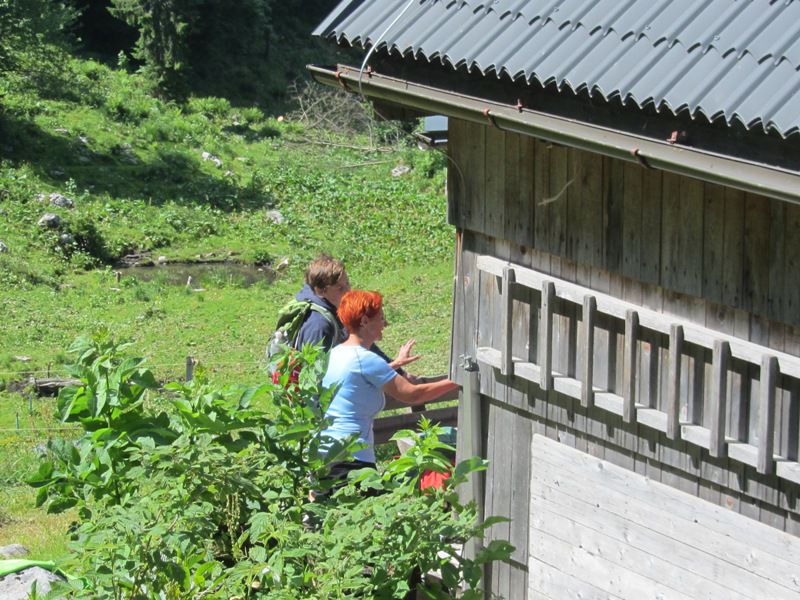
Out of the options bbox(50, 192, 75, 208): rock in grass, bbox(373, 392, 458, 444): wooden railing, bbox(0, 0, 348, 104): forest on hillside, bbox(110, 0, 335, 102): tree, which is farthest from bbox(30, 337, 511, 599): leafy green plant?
bbox(110, 0, 335, 102): tree

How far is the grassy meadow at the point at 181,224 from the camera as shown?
16.6 m

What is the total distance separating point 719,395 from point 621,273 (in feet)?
2.59

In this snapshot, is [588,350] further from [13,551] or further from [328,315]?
[13,551]

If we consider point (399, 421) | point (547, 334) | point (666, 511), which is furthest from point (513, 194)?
point (399, 421)

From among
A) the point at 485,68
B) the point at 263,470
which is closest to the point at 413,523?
the point at 263,470

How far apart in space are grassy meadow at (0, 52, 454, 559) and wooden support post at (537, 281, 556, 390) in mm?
6099

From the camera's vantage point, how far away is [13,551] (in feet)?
25.3

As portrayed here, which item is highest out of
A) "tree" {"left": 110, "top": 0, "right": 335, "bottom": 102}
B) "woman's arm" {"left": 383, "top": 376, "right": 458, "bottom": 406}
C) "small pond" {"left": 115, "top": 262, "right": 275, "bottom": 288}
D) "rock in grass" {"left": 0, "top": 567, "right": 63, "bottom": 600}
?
"tree" {"left": 110, "top": 0, "right": 335, "bottom": 102}

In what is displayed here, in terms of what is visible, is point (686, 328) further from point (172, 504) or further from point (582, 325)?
point (172, 504)

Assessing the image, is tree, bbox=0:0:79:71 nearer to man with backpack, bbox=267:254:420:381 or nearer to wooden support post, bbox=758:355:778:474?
man with backpack, bbox=267:254:420:381

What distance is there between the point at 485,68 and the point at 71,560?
2.47 m

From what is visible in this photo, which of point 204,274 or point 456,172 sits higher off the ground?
point 204,274

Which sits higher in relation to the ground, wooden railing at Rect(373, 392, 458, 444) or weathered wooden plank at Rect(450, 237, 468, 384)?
weathered wooden plank at Rect(450, 237, 468, 384)

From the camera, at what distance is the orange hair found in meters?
5.69
